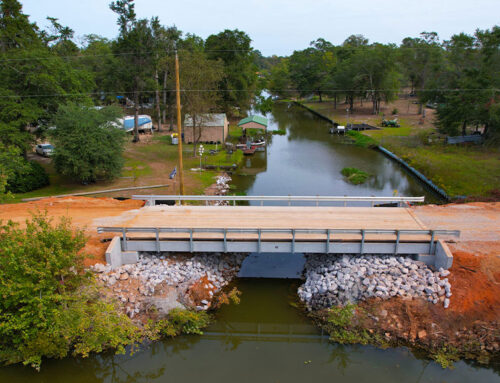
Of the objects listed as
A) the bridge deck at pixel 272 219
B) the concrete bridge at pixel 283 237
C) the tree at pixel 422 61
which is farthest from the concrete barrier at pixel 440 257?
the tree at pixel 422 61

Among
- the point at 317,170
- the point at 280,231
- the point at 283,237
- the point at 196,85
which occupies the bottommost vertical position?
the point at 317,170

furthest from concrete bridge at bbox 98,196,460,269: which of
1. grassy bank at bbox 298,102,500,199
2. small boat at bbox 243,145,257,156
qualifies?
small boat at bbox 243,145,257,156

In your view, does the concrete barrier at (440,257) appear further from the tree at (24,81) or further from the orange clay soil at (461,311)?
the tree at (24,81)

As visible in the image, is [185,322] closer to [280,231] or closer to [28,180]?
[280,231]

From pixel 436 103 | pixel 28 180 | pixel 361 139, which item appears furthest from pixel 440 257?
pixel 436 103

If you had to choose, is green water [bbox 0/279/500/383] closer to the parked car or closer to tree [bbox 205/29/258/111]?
the parked car
